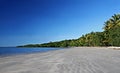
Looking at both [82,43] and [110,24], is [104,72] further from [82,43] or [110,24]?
[82,43]

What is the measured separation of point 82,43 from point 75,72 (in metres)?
130

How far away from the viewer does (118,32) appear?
2744 inches

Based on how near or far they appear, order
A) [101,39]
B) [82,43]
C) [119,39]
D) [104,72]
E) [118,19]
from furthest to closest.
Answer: [82,43] → [101,39] → [118,19] → [119,39] → [104,72]

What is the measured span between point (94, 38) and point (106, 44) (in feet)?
33.2

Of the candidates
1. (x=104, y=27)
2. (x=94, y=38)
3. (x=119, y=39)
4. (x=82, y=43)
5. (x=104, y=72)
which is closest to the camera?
(x=104, y=72)

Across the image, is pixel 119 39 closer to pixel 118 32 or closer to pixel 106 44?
pixel 118 32

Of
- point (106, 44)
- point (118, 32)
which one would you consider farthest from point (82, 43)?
point (118, 32)

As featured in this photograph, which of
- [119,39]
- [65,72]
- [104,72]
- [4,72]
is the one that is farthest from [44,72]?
[119,39]

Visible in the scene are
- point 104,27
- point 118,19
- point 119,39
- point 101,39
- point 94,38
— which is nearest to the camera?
point 119,39

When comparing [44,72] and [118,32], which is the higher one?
[118,32]

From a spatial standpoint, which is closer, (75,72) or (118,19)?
(75,72)

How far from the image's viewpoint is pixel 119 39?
226ft

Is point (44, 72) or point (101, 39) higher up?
point (101, 39)

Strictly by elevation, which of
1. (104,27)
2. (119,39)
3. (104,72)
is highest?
(104,27)
